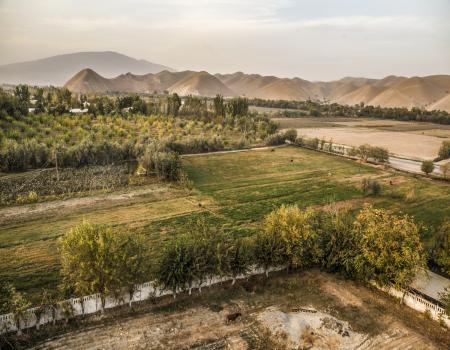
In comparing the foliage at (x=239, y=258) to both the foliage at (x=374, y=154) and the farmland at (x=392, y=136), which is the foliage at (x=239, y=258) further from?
the farmland at (x=392, y=136)

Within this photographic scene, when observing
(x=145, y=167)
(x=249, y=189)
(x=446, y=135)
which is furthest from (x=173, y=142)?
(x=446, y=135)

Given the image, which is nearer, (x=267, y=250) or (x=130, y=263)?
(x=130, y=263)

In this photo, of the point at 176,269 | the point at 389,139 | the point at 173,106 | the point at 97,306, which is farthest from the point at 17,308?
the point at 389,139

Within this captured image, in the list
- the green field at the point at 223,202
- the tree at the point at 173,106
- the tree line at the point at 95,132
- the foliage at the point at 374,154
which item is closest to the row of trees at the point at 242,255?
the green field at the point at 223,202

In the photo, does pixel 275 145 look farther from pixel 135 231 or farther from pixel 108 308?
pixel 108 308

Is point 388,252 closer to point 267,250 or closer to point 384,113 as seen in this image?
point 267,250

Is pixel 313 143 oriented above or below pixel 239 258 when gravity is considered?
below
